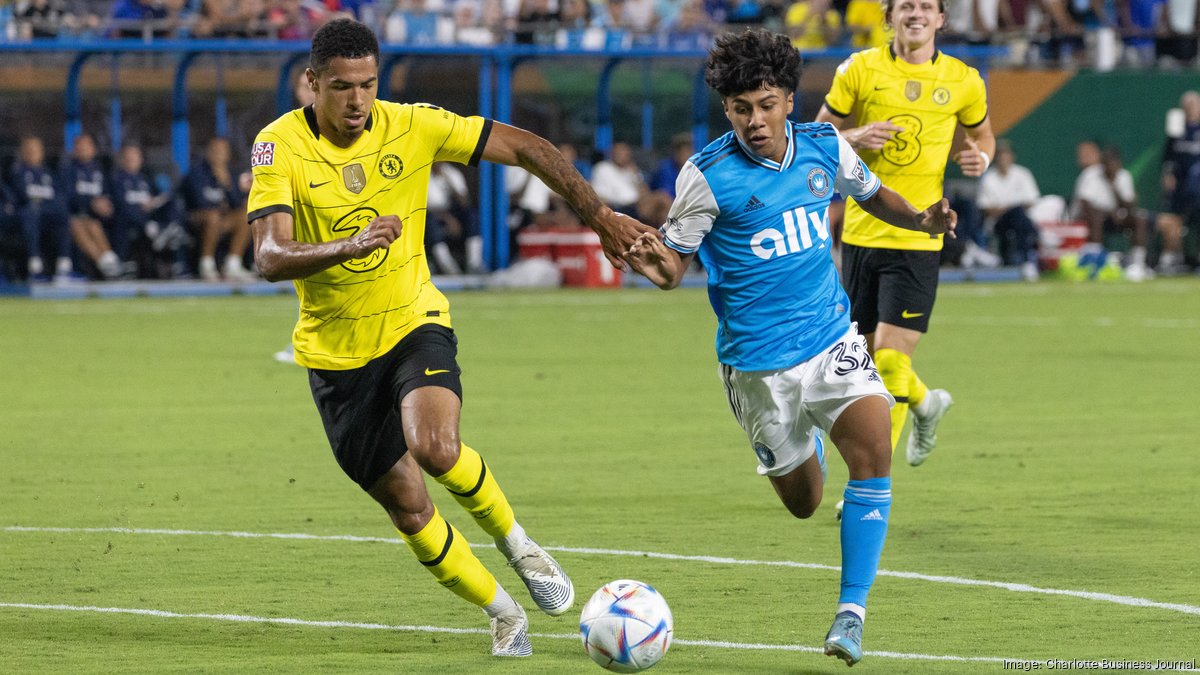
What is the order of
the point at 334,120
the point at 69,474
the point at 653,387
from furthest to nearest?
the point at 653,387 → the point at 69,474 → the point at 334,120

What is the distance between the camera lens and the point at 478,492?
21.3 feet

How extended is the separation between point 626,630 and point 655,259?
1347 mm

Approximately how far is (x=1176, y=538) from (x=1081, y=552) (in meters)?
0.56

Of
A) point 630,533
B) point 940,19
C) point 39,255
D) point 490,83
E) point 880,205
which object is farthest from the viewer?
point 490,83

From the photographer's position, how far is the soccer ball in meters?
5.99

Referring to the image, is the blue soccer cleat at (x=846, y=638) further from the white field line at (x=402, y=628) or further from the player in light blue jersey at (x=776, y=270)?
the player in light blue jersey at (x=776, y=270)

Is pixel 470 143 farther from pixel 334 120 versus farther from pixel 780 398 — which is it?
pixel 780 398

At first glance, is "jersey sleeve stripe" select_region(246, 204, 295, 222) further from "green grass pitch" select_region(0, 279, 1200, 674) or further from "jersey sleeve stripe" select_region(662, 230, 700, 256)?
"green grass pitch" select_region(0, 279, 1200, 674)

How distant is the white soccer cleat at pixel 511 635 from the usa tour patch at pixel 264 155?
1729 mm

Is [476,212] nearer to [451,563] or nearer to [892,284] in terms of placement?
[892,284]

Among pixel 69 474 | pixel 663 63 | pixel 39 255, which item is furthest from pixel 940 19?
pixel 663 63

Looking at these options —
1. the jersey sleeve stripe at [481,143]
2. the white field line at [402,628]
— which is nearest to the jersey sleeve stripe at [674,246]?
the jersey sleeve stripe at [481,143]

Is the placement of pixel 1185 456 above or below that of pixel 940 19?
below

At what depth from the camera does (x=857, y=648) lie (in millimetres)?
5988
